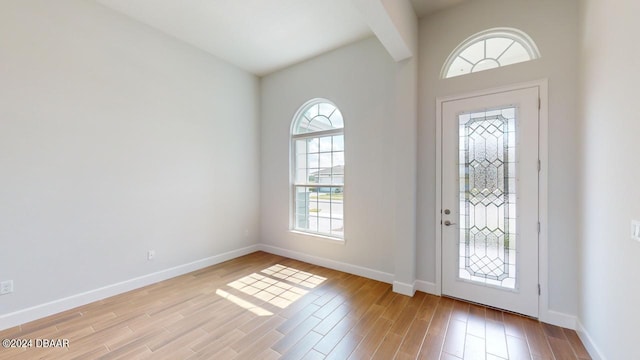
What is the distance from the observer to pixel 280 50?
3701mm

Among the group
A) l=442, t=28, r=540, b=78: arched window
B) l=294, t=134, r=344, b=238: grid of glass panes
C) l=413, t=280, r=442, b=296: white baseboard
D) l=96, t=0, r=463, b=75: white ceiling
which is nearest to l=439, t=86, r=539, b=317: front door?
l=413, t=280, r=442, b=296: white baseboard

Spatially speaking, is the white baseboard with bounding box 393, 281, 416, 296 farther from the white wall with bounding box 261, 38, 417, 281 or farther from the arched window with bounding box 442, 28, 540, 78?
the arched window with bounding box 442, 28, 540, 78

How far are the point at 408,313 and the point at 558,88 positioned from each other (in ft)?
8.44

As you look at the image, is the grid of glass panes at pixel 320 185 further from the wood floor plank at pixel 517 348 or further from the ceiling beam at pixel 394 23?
the wood floor plank at pixel 517 348

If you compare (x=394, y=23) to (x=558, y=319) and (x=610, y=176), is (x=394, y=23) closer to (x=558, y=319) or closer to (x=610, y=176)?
(x=610, y=176)

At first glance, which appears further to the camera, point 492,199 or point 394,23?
point 492,199

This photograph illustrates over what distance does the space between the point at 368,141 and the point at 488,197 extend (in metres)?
1.55

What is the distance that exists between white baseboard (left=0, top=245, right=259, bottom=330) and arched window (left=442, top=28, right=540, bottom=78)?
4232mm

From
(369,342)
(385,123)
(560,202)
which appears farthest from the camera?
(385,123)

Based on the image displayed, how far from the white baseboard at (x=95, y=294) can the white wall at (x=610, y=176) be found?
4289mm

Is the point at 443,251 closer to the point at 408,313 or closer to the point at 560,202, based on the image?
the point at 408,313

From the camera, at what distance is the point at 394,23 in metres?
2.26

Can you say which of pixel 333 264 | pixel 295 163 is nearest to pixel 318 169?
pixel 295 163

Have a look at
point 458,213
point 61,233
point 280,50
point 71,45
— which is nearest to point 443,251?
point 458,213
